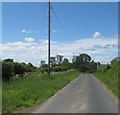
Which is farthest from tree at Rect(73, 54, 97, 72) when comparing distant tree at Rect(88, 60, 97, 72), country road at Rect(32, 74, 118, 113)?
country road at Rect(32, 74, 118, 113)

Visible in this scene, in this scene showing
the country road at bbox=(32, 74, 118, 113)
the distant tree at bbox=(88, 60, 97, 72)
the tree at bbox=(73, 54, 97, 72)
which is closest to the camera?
the country road at bbox=(32, 74, 118, 113)

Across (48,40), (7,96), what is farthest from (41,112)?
(48,40)

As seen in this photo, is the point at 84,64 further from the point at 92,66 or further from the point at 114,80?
the point at 114,80

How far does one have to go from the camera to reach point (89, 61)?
199m

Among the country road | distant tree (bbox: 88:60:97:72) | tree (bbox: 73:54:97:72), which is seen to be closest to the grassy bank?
the country road

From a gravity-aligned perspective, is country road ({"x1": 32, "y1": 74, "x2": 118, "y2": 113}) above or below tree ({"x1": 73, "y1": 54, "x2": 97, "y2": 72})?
below

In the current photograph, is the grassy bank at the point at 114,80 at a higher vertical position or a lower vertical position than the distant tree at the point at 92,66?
lower

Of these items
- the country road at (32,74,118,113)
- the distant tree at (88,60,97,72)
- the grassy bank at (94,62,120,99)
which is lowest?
the country road at (32,74,118,113)

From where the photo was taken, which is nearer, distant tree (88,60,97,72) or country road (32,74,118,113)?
country road (32,74,118,113)

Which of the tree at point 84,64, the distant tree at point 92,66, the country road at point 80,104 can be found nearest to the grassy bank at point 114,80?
the country road at point 80,104

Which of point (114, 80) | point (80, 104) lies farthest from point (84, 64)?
point (80, 104)

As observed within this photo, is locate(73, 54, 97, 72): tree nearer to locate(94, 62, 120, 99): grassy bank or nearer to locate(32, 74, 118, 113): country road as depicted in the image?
locate(94, 62, 120, 99): grassy bank

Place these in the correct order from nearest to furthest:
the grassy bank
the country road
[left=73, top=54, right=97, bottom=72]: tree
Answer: the country road → the grassy bank → [left=73, top=54, right=97, bottom=72]: tree

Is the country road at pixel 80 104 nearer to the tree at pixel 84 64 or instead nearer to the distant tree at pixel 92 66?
the tree at pixel 84 64
